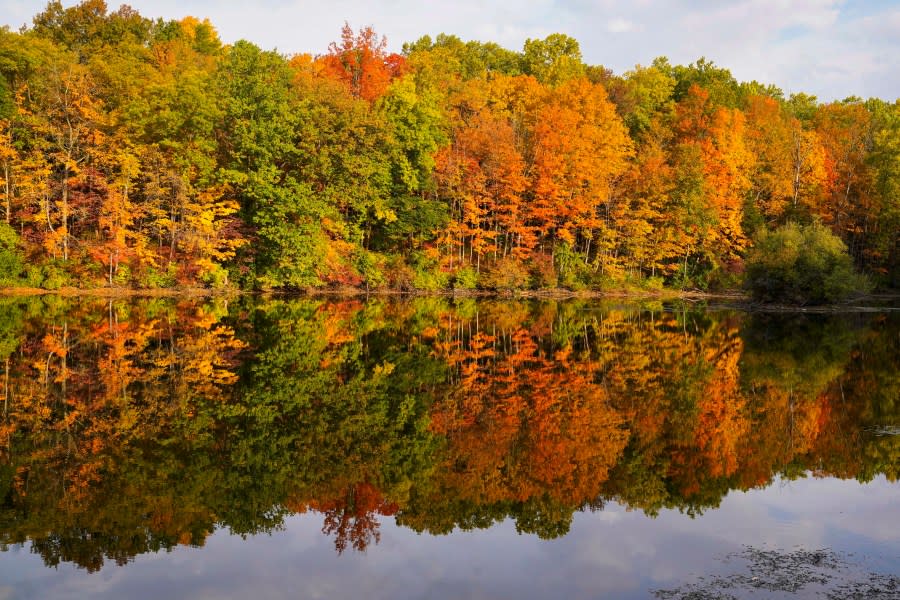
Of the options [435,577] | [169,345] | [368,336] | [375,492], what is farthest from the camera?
[368,336]

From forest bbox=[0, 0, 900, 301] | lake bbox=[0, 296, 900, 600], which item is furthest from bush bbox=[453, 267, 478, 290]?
lake bbox=[0, 296, 900, 600]

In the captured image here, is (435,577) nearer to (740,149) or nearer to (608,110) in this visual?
(608,110)

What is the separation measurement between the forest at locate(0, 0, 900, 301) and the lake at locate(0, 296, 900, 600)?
2158 cm

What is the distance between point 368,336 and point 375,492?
49.9ft

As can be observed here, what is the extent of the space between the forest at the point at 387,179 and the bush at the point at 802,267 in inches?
4.7

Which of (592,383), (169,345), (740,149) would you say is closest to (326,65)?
(740,149)

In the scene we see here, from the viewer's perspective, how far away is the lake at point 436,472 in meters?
8.15

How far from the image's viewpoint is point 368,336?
999 inches

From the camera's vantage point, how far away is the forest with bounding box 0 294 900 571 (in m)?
9.64

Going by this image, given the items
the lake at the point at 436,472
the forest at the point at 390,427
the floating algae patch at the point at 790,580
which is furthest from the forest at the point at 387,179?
the floating algae patch at the point at 790,580

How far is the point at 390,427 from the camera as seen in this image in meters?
13.7

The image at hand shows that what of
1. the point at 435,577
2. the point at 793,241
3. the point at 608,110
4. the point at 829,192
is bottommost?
the point at 435,577

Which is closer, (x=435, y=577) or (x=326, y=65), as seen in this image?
(x=435, y=577)

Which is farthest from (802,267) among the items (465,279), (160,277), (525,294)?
(160,277)
